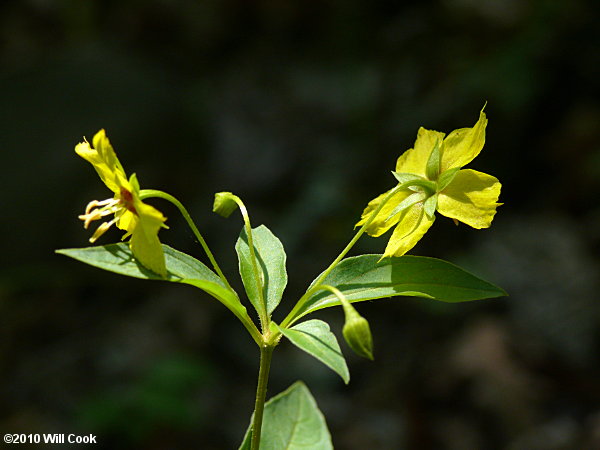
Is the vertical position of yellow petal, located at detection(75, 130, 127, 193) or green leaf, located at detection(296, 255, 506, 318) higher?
yellow petal, located at detection(75, 130, 127, 193)

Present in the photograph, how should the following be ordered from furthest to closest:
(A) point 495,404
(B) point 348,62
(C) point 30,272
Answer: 1. (B) point 348,62
2. (C) point 30,272
3. (A) point 495,404

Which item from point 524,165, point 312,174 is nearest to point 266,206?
point 312,174

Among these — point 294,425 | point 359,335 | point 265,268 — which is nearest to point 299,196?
point 294,425

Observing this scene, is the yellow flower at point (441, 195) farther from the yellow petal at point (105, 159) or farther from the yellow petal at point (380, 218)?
the yellow petal at point (105, 159)

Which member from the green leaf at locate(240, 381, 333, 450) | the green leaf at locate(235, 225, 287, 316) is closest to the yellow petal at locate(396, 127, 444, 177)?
the green leaf at locate(235, 225, 287, 316)

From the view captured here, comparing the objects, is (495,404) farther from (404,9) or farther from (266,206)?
(404,9)

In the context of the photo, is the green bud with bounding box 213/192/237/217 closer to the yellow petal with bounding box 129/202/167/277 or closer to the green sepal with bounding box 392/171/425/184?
the yellow petal with bounding box 129/202/167/277

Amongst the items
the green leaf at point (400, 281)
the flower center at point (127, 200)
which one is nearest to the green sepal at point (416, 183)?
the green leaf at point (400, 281)
